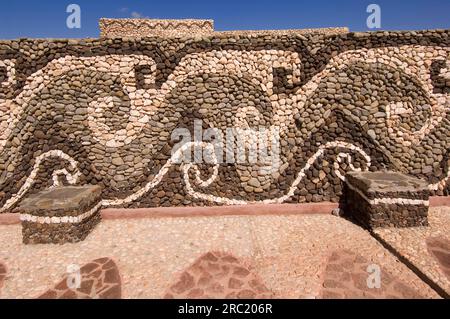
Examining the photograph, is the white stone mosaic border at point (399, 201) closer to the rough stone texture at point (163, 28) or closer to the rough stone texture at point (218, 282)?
the rough stone texture at point (218, 282)

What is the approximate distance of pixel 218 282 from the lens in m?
3.66

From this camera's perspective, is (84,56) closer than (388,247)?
No

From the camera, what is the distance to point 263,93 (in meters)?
6.12

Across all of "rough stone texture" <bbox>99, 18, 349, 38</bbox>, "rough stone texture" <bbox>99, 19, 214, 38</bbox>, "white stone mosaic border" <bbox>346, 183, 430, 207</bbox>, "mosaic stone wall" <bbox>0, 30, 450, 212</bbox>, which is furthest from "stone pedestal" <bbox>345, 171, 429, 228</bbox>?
"rough stone texture" <bbox>99, 19, 214, 38</bbox>

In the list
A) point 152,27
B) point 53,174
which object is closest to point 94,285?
point 53,174

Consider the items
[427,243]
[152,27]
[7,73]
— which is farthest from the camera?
[152,27]

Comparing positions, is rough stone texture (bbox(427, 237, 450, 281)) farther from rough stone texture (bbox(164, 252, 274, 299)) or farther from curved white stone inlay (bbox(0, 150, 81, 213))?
curved white stone inlay (bbox(0, 150, 81, 213))

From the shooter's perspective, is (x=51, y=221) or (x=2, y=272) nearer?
(x=2, y=272)

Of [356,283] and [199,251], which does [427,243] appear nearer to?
[356,283]

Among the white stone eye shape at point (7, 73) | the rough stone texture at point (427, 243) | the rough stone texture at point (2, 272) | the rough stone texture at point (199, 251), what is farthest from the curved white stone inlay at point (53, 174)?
the rough stone texture at point (427, 243)

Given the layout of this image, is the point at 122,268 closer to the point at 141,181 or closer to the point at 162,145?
the point at 141,181

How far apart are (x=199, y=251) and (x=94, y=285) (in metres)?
1.58
